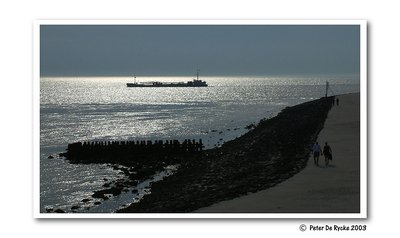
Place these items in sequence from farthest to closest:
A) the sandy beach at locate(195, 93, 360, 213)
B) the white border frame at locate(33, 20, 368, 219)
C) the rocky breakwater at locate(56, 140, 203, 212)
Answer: the rocky breakwater at locate(56, 140, 203, 212) → the sandy beach at locate(195, 93, 360, 213) → the white border frame at locate(33, 20, 368, 219)

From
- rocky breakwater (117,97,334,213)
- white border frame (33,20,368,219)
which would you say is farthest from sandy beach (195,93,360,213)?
rocky breakwater (117,97,334,213)

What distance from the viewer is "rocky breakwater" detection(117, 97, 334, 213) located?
954cm

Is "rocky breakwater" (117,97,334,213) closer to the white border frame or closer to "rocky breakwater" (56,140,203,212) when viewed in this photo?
"rocky breakwater" (56,140,203,212)

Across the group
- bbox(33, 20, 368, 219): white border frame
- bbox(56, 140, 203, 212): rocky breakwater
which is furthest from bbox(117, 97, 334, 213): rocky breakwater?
bbox(33, 20, 368, 219): white border frame

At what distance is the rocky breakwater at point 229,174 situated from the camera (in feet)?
31.3

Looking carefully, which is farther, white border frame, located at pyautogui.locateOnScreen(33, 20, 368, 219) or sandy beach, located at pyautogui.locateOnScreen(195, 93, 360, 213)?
sandy beach, located at pyautogui.locateOnScreen(195, 93, 360, 213)

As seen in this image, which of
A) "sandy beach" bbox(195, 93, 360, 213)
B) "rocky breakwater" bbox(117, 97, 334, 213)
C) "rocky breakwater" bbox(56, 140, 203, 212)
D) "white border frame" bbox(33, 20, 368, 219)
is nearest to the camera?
"white border frame" bbox(33, 20, 368, 219)

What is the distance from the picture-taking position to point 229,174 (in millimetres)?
12016
